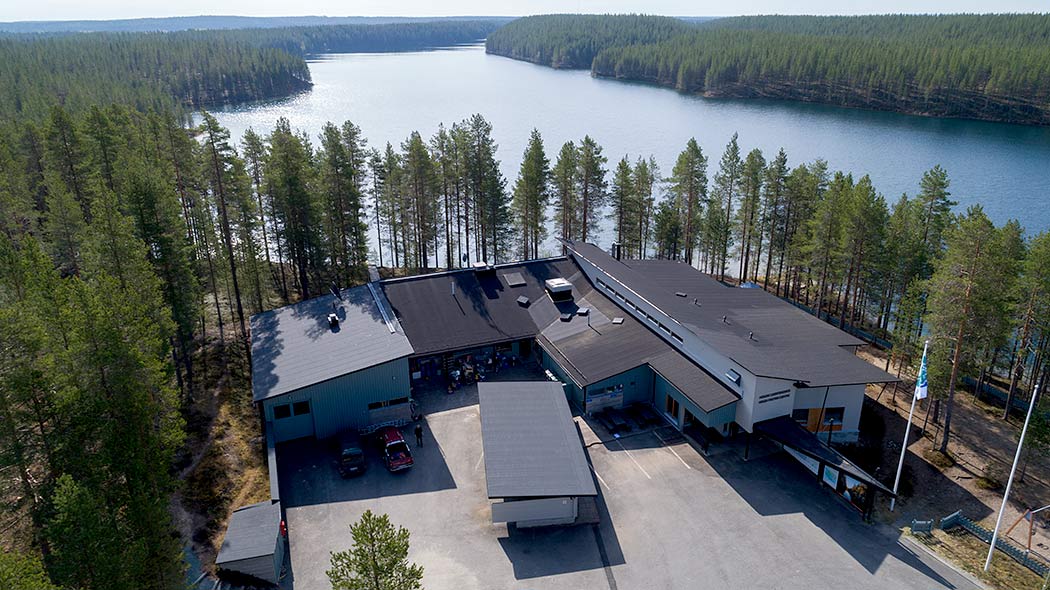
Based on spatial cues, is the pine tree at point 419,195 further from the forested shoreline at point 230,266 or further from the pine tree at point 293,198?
the pine tree at point 293,198

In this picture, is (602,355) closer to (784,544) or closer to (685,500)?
(685,500)

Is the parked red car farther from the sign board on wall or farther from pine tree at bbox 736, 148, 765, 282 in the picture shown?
pine tree at bbox 736, 148, 765, 282

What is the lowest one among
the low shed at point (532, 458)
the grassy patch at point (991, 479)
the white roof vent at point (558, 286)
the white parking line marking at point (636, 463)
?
the grassy patch at point (991, 479)

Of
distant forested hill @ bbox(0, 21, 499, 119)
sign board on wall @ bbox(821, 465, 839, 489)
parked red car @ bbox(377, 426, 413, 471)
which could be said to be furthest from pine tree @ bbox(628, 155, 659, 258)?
distant forested hill @ bbox(0, 21, 499, 119)

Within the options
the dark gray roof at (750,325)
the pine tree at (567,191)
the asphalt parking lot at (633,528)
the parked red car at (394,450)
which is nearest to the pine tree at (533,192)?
the pine tree at (567,191)

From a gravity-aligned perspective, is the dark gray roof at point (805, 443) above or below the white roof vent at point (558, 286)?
below

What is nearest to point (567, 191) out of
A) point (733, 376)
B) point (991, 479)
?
point (733, 376)
